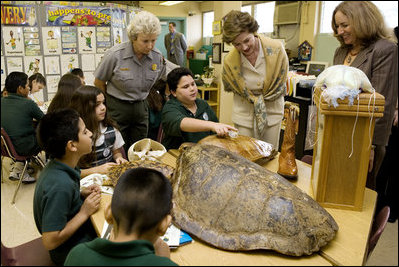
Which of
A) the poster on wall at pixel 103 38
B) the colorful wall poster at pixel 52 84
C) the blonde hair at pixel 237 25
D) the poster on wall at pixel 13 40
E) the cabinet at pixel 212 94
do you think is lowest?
the cabinet at pixel 212 94

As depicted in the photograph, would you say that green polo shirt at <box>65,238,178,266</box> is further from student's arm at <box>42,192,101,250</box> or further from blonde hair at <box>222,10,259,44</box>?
blonde hair at <box>222,10,259,44</box>

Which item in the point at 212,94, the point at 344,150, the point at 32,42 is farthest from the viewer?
the point at 212,94

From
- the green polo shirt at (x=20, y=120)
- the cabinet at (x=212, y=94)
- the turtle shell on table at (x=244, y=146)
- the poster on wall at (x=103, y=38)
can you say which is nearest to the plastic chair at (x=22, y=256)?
the green polo shirt at (x=20, y=120)

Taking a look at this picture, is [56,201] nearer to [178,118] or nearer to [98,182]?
[98,182]

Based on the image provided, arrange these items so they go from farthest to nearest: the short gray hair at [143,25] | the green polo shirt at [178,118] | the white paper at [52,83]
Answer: the green polo shirt at [178,118] < the short gray hair at [143,25] < the white paper at [52,83]

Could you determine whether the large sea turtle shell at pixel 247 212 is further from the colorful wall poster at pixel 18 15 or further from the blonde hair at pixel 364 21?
the colorful wall poster at pixel 18 15

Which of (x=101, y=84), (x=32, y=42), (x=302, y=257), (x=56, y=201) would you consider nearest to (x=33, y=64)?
(x=32, y=42)

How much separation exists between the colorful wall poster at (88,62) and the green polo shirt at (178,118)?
56 centimetres

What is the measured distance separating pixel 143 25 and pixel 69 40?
777 millimetres

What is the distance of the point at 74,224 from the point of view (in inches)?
→ 37.2

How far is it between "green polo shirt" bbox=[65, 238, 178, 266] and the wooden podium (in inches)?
24.4

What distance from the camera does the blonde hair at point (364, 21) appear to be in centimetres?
87

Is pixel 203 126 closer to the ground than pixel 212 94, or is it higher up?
closer to the ground

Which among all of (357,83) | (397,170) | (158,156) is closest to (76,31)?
(158,156)
